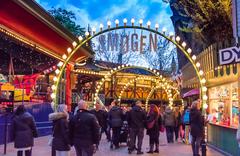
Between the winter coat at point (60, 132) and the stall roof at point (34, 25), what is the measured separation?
5578mm

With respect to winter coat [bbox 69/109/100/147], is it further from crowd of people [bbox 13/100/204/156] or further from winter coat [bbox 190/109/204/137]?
winter coat [bbox 190/109/204/137]

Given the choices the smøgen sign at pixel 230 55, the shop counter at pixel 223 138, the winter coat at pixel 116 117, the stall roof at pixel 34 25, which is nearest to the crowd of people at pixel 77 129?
the shop counter at pixel 223 138

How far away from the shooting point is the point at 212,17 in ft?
55.1

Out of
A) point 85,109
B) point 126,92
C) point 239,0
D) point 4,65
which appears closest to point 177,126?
point 4,65

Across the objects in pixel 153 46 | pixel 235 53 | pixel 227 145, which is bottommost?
pixel 227 145

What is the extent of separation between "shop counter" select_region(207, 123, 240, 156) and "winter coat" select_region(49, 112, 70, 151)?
5737 millimetres

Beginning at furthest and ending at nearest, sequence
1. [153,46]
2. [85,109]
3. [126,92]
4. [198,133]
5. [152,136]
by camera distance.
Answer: [126,92] < [153,46] < [152,136] < [198,133] < [85,109]

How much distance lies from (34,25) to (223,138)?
8.92 metres

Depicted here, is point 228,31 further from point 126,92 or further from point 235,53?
point 126,92

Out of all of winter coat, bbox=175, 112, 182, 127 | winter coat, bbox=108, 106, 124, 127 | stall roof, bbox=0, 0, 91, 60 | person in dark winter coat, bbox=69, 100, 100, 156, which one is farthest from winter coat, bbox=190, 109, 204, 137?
winter coat, bbox=175, 112, 182, 127

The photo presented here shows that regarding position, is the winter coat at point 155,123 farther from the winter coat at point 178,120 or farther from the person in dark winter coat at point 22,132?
the person in dark winter coat at point 22,132

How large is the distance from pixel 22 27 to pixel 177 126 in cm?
928

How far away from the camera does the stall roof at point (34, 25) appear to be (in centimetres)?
1349

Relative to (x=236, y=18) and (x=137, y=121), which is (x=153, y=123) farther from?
(x=236, y=18)
